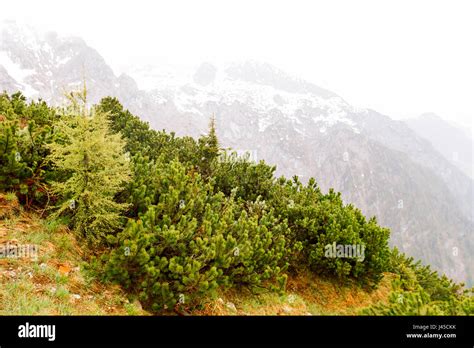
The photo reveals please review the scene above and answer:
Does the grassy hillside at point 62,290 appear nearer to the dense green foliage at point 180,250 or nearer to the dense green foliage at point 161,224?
the dense green foliage at point 161,224

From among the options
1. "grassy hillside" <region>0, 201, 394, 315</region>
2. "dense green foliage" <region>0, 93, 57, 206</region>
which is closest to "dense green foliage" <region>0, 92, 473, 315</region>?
"dense green foliage" <region>0, 93, 57, 206</region>

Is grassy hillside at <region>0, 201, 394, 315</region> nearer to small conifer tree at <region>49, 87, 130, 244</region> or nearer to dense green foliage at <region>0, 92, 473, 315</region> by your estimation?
dense green foliage at <region>0, 92, 473, 315</region>

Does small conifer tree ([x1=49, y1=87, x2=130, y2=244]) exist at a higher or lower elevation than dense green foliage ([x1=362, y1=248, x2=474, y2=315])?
higher

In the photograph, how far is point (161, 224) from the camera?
726 centimetres

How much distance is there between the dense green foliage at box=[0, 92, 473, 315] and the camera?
20.8ft

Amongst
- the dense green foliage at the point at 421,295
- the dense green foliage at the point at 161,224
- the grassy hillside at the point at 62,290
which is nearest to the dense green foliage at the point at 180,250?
the dense green foliage at the point at 161,224

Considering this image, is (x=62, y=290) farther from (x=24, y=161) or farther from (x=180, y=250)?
(x=24, y=161)

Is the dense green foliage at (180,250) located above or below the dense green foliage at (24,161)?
below

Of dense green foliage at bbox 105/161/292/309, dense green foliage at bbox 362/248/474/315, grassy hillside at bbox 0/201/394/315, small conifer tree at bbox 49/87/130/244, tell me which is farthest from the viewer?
small conifer tree at bbox 49/87/130/244

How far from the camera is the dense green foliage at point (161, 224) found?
249 inches

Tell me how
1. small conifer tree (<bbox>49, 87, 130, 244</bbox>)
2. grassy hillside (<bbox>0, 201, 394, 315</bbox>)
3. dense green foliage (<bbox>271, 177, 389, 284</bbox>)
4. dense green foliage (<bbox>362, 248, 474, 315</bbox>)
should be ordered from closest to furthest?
dense green foliage (<bbox>362, 248, 474, 315</bbox>) → grassy hillside (<bbox>0, 201, 394, 315</bbox>) → small conifer tree (<bbox>49, 87, 130, 244</bbox>) → dense green foliage (<bbox>271, 177, 389, 284</bbox>)
